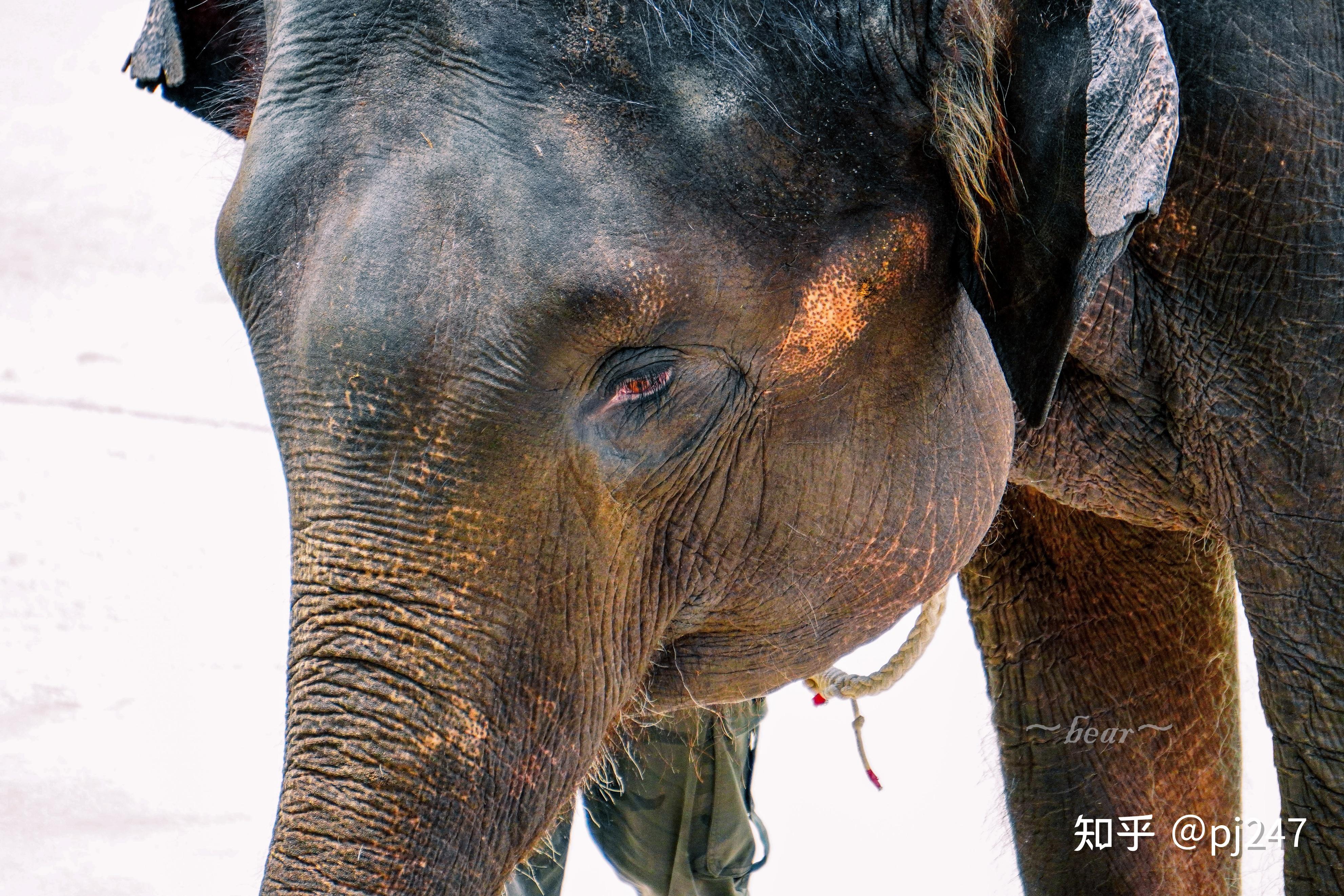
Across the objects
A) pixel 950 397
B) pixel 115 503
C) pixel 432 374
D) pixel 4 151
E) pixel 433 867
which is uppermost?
pixel 432 374

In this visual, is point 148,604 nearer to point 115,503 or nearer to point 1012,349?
point 115,503

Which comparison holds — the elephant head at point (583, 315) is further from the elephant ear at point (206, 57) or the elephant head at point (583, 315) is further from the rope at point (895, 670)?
the rope at point (895, 670)

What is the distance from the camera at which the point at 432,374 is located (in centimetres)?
102

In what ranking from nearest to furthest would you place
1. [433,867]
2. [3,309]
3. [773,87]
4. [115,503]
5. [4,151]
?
[433,867]
[773,87]
[115,503]
[3,309]
[4,151]

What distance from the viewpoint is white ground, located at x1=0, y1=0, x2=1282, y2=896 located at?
115 inches

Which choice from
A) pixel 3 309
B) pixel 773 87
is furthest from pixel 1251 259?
pixel 3 309

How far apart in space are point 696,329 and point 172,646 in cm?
295

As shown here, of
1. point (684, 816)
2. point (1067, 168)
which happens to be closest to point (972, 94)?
point (1067, 168)

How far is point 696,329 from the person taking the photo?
1.14 metres

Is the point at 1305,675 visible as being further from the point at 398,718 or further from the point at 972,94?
the point at 398,718

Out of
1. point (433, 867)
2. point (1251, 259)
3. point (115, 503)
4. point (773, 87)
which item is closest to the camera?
point (433, 867)

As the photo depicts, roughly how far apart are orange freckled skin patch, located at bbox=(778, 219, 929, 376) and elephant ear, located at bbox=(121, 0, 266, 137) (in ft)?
1.76

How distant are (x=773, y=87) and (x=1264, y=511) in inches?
24.5

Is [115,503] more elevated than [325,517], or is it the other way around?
[325,517]
